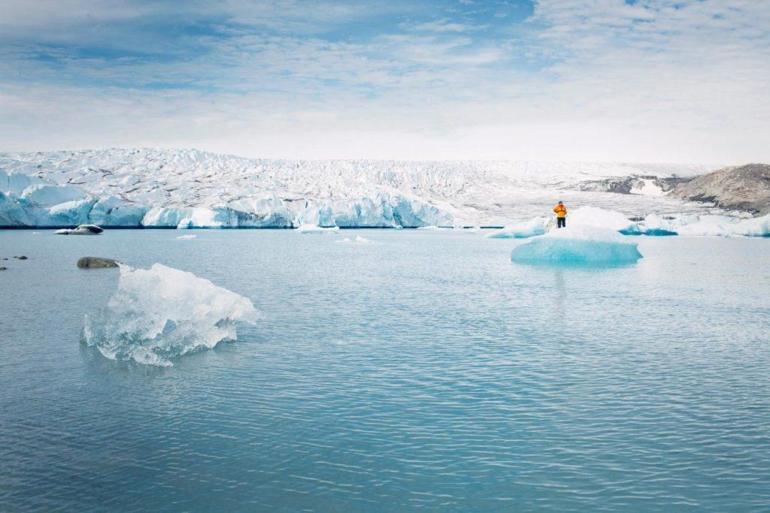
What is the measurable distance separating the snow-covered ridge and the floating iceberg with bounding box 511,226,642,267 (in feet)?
167

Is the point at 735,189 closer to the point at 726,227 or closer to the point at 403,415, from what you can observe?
the point at 726,227

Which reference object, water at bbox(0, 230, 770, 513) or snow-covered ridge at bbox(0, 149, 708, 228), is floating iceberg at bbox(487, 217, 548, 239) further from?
water at bbox(0, 230, 770, 513)

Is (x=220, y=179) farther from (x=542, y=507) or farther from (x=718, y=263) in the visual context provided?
(x=542, y=507)

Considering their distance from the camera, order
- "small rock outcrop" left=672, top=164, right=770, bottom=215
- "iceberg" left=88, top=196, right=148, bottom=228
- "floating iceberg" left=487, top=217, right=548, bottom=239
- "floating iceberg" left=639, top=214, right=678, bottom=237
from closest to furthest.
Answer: "floating iceberg" left=487, top=217, right=548, bottom=239 < "floating iceberg" left=639, top=214, right=678, bottom=237 < "iceberg" left=88, top=196, right=148, bottom=228 < "small rock outcrop" left=672, top=164, right=770, bottom=215

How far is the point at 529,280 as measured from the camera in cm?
2131

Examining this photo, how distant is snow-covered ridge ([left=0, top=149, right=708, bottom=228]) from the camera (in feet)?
236

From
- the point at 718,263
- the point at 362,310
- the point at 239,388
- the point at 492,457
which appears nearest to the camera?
the point at 492,457

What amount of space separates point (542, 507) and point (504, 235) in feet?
167

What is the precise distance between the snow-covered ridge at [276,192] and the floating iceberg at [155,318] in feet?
205

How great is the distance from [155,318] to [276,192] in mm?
76748

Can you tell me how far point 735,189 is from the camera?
365 feet

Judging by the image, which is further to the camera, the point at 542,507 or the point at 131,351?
the point at 131,351

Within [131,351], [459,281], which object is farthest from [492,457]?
[459,281]

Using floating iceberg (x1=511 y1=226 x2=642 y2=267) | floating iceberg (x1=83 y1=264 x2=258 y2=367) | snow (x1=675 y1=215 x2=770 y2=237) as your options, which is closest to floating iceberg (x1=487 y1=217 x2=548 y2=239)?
floating iceberg (x1=511 y1=226 x2=642 y2=267)
